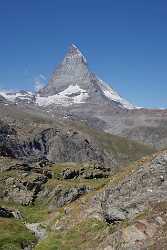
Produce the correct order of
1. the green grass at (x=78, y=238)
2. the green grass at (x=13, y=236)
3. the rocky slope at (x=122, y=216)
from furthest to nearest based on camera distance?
the green grass at (x=13, y=236) < the green grass at (x=78, y=238) < the rocky slope at (x=122, y=216)

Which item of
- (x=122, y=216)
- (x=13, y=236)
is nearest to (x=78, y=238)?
(x=122, y=216)

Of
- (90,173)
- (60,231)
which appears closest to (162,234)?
(60,231)

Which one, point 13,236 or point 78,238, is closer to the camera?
point 78,238

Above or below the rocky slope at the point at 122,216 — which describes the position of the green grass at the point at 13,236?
below

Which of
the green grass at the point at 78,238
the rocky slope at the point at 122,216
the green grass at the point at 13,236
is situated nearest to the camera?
the rocky slope at the point at 122,216

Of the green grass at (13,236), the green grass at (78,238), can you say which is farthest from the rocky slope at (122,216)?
the green grass at (13,236)

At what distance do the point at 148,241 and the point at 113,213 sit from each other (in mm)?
9489

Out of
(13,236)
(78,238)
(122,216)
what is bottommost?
(13,236)

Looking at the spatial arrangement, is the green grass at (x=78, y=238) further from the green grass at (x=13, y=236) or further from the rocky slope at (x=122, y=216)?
the green grass at (x=13, y=236)

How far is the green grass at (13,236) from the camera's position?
42.5m

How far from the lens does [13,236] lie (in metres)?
45.4

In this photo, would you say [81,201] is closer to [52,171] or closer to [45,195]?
[45,195]

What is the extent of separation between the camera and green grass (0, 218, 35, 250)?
1673 inches

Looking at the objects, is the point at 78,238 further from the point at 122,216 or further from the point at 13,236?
the point at 13,236
